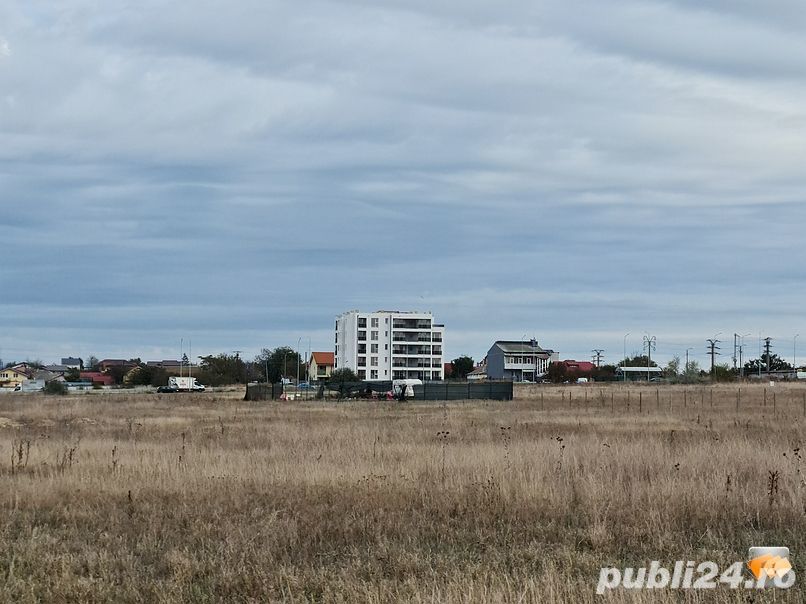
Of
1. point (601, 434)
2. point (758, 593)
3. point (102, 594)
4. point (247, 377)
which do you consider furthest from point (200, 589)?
point (247, 377)

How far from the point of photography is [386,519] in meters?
12.2

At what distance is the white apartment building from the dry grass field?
146348 mm

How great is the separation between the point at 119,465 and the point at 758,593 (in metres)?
12.9

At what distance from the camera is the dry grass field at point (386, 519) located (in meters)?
8.88

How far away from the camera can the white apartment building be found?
554 ft

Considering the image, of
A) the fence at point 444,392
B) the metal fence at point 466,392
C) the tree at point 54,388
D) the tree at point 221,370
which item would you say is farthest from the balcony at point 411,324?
the metal fence at point 466,392

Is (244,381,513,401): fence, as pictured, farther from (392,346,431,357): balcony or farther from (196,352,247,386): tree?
(392,346,431,357): balcony

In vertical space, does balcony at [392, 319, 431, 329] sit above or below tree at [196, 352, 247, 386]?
above

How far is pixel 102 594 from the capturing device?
8688 mm

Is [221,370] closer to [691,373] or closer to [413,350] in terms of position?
[413,350]

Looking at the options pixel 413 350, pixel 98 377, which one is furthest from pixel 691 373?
pixel 98 377

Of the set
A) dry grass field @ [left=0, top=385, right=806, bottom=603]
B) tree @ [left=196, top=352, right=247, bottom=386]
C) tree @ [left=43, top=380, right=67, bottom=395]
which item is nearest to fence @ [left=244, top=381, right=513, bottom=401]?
tree @ [left=43, top=380, right=67, bottom=395]

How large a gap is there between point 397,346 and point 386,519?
514 feet

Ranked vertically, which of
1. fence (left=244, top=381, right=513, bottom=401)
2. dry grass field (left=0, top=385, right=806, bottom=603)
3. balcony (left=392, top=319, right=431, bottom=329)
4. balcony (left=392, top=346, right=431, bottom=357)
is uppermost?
balcony (left=392, top=319, right=431, bottom=329)
